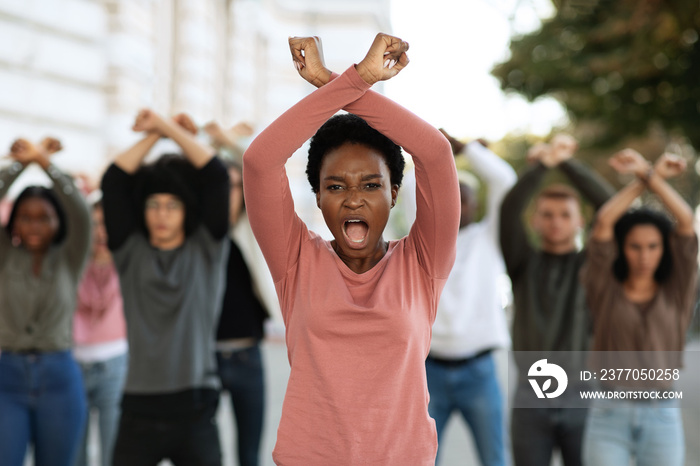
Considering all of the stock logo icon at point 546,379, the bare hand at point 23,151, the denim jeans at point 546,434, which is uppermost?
the bare hand at point 23,151

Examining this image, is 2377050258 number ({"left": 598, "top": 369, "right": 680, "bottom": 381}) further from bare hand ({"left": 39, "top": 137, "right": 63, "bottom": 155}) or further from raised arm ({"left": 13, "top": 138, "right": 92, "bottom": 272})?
bare hand ({"left": 39, "top": 137, "right": 63, "bottom": 155})

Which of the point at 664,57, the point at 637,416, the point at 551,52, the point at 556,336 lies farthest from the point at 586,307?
the point at 551,52

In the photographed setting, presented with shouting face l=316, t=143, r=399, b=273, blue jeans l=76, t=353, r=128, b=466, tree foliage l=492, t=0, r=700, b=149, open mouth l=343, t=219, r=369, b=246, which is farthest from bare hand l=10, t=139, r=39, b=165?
tree foliage l=492, t=0, r=700, b=149

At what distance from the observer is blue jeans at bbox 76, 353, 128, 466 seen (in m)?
4.77

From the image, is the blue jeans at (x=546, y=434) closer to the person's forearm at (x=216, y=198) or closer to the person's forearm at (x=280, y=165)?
the person's forearm at (x=216, y=198)

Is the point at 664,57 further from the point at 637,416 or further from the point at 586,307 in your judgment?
the point at 637,416

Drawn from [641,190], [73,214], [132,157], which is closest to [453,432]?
[641,190]

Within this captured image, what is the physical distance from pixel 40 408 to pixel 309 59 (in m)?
2.86

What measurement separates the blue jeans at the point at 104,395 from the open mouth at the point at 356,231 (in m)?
3.21

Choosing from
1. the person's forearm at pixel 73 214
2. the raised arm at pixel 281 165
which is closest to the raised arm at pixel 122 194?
the person's forearm at pixel 73 214

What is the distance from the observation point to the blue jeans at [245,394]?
444 centimetres

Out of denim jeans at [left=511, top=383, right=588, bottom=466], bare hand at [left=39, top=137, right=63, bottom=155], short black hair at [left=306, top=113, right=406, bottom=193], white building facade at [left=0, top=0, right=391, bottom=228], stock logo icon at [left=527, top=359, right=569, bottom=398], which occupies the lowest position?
denim jeans at [left=511, top=383, right=588, bottom=466]

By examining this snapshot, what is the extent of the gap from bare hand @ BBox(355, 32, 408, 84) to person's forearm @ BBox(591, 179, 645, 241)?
93.3 inches

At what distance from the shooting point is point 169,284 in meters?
3.64
